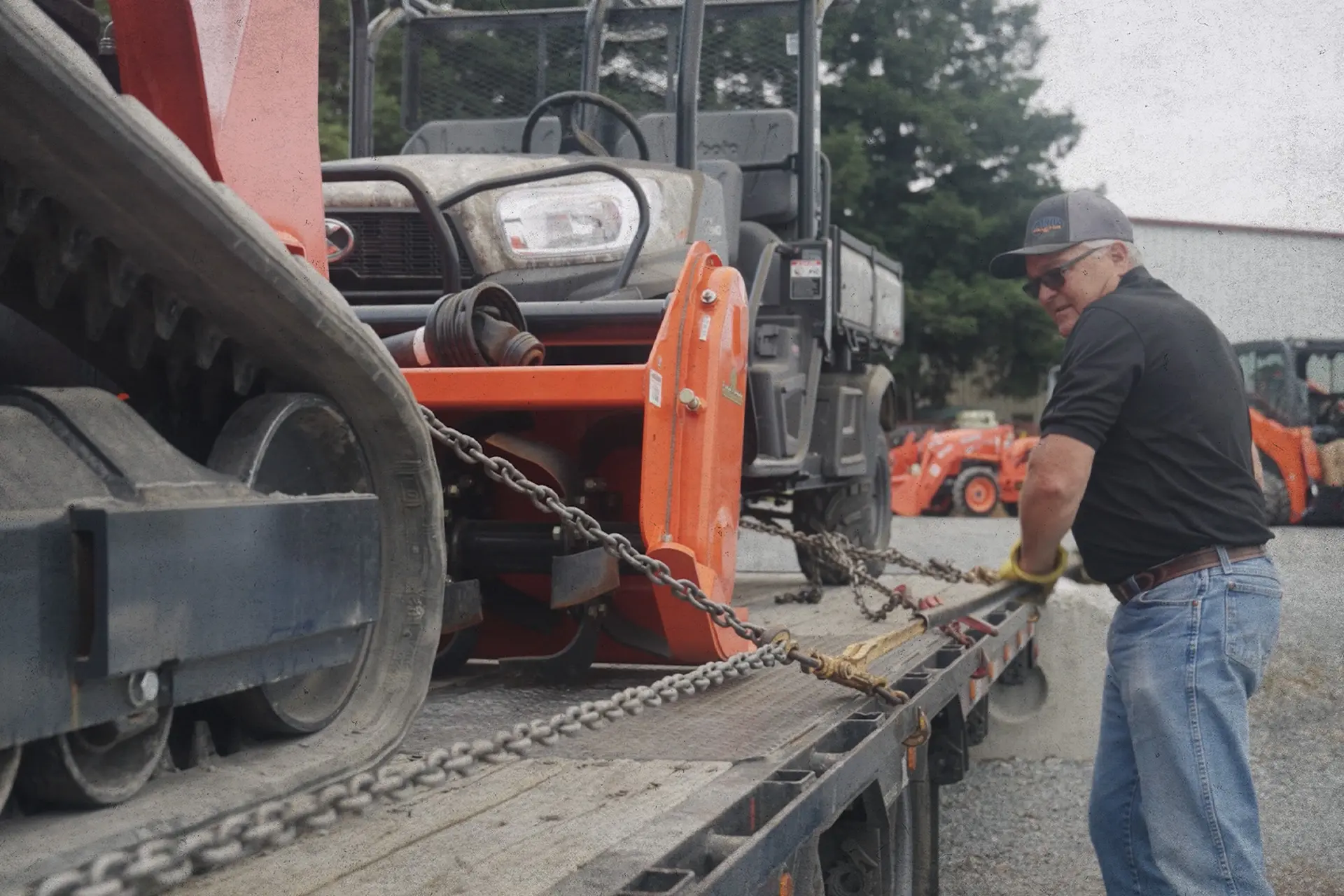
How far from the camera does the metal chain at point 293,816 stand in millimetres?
1783

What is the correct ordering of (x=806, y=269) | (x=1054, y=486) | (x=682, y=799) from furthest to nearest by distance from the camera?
(x=806, y=269), (x=1054, y=486), (x=682, y=799)

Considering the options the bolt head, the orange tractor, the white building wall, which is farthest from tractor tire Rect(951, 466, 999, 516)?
the bolt head

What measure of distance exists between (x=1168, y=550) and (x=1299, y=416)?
13277 mm

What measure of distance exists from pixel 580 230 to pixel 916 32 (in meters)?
8.86

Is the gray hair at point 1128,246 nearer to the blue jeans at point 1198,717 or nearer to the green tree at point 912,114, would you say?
the blue jeans at point 1198,717

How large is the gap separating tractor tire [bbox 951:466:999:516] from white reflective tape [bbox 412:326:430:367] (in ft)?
61.4

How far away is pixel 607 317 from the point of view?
4293mm

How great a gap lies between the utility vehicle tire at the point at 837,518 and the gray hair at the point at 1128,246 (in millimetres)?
3441

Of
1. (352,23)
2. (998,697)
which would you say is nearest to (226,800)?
(352,23)

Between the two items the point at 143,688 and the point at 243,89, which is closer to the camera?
the point at 143,688

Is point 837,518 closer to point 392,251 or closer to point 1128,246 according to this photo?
point 392,251

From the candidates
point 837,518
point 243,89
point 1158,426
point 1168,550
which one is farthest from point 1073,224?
point 837,518

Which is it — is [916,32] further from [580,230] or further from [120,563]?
[120,563]

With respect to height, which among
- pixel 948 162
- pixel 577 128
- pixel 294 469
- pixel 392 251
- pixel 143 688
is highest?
pixel 948 162
